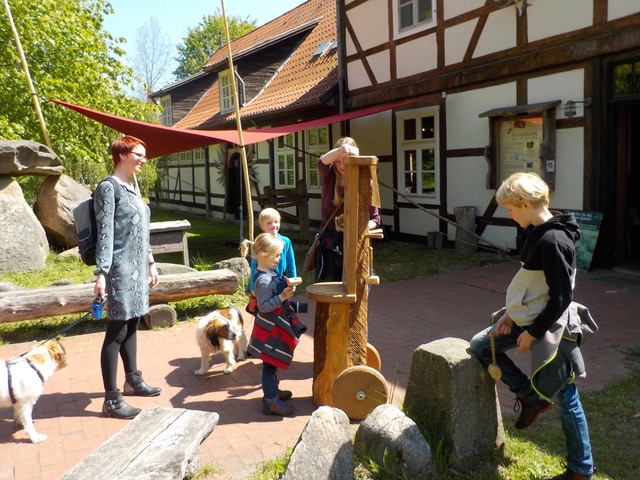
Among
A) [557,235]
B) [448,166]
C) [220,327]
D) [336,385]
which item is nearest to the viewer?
[557,235]

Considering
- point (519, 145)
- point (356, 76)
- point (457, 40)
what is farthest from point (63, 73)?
point (519, 145)

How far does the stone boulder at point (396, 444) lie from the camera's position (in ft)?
9.00

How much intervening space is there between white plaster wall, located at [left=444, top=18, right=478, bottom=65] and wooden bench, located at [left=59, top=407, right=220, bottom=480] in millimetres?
7882

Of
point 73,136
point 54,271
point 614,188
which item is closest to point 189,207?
point 73,136

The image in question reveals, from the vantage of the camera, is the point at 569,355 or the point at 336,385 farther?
the point at 336,385

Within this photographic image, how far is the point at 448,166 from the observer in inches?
391

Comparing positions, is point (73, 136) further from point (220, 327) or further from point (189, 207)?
point (220, 327)

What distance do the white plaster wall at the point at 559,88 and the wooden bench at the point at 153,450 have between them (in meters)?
6.55

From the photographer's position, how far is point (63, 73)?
42.7ft

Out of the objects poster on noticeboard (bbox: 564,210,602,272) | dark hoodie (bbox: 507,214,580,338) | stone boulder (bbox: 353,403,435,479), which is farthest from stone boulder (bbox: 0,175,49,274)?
dark hoodie (bbox: 507,214,580,338)

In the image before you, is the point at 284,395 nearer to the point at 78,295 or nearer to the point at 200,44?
the point at 78,295

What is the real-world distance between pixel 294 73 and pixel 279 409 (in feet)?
41.7

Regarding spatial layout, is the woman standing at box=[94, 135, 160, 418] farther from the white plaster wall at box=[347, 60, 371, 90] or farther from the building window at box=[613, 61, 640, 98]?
the white plaster wall at box=[347, 60, 371, 90]

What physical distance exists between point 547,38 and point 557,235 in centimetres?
640
